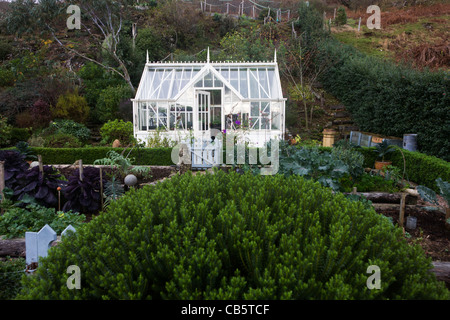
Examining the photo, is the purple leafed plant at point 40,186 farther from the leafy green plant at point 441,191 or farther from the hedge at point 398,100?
the hedge at point 398,100

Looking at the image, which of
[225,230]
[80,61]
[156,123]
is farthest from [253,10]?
[225,230]

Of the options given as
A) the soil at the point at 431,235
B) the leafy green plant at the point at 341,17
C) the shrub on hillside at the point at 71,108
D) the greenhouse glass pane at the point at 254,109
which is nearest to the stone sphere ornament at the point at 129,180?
the soil at the point at 431,235

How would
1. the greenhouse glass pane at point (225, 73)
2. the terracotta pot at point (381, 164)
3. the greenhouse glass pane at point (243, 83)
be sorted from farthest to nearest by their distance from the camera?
1. the greenhouse glass pane at point (225, 73)
2. the greenhouse glass pane at point (243, 83)
3. the terracotta pot at point (381, 164)

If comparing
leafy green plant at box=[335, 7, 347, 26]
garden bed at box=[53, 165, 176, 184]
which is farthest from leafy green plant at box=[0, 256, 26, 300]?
leafy green plant at box=[335, 7, 347, 26]

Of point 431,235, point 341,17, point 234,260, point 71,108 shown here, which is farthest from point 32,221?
point 341,17

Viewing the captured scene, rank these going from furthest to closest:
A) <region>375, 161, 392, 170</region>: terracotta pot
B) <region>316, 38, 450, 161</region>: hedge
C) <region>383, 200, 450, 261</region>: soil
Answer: <region>316, 38, 450, 161</region>: hedge, <region>375, 161, 392, 170</region>: terracotta pot, <region>383, 200, 450, 261</region>: soil

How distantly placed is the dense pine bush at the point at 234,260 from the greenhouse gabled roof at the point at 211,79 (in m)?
10.5

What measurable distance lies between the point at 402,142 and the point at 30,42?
23.7 m

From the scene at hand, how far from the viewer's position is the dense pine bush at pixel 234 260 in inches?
55.4

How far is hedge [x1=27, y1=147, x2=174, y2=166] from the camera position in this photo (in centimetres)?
927

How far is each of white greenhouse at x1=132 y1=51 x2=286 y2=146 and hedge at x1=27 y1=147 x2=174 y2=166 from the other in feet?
7.85

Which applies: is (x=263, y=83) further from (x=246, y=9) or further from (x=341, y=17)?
(x=246, y=9)

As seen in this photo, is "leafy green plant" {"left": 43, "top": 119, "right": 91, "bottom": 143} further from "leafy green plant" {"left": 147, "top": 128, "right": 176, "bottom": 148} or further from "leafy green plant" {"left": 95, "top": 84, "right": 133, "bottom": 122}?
"leafy green plant" {"left": 147, "top": 128, "right": 176, "bottom": 148}

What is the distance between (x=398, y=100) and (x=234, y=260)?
1117 centimetres
